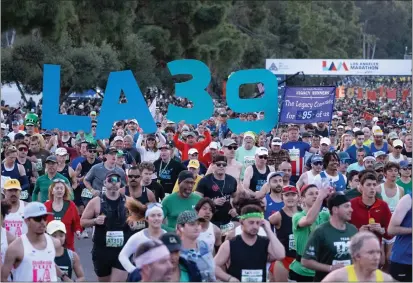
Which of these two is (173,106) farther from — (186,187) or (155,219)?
(155,219)

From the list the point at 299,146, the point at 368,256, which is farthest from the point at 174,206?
the point at 299,146

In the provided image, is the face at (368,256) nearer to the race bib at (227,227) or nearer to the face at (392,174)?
the race bib at (227,227)

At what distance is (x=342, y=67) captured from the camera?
2781 inches

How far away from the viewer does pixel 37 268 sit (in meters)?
8.84

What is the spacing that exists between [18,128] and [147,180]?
10443 millimetres

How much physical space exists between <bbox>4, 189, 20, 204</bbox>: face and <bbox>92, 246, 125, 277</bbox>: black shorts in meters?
0.89

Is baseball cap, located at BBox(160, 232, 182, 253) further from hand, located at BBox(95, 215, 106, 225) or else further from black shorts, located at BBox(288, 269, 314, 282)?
hand, located at BBox(95, 215, 106, 225)

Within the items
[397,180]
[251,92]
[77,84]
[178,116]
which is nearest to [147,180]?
[397,180]

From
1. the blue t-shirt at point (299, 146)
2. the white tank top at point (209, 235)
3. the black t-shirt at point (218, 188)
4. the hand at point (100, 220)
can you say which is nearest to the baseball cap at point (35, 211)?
the white tank top at point (209, 235)

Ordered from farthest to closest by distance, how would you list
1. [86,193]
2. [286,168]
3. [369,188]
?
[86,193]
[286,168]
[369,188]

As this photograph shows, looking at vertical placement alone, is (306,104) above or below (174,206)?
above

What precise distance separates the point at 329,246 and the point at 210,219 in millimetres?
1988

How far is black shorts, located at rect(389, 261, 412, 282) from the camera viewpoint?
402 inches

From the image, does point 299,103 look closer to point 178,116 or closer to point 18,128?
point 178,116
